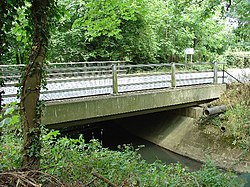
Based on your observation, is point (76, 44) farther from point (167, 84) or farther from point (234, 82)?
point (234, 82)

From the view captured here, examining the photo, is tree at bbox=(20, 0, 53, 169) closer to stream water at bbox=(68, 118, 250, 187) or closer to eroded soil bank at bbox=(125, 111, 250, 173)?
eroded soil bank at bbox=(125, 111, 250, 173)

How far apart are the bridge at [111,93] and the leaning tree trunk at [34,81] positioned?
1.98 metres

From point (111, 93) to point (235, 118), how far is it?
387cm

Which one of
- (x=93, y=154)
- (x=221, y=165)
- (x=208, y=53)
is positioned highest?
(x=208, y=53)

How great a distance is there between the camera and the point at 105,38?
14.0m

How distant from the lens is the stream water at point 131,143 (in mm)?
7785

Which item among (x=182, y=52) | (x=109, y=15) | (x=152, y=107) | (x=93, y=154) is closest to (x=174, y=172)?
(x=93, y=154)

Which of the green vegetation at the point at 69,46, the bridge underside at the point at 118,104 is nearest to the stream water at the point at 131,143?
the green vegetation at the point at 69,46

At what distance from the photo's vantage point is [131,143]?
9305 millimetres

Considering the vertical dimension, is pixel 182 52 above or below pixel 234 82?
above

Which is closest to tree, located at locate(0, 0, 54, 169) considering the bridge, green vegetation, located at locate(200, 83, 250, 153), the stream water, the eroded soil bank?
the bridge

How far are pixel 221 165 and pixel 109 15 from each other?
4.90 metres

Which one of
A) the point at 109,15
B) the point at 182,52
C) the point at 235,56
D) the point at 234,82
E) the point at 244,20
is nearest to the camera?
the point at 244,20

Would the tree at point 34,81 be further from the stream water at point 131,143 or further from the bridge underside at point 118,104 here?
the stream water at point 131,143
